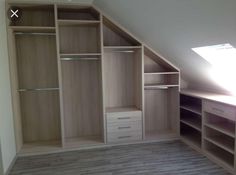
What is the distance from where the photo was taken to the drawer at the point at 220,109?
2.64 metres

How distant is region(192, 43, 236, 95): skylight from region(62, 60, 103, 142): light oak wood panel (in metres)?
1.73

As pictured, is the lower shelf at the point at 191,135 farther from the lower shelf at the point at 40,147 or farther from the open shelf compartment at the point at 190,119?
the lower shelf at the point at 40,147

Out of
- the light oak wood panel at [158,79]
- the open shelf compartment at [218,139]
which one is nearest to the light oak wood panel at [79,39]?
the light oak wood panel at [158,79]

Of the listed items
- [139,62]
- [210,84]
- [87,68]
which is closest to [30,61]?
[87,68]

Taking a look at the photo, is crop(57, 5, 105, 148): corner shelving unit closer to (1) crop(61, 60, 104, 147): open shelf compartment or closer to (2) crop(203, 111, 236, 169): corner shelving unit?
(1) crop(61, 60, 104, 147): open shelf compartment

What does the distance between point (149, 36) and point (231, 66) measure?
3.86 ft

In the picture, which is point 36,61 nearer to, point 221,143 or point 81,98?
point 81,98

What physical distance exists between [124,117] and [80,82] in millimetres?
946

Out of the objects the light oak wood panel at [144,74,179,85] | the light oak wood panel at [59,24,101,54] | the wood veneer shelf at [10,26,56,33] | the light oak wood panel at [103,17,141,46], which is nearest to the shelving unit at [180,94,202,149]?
the light oak wood panel at [144,74,179,85]

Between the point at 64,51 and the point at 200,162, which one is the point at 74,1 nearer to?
the point at 64,51

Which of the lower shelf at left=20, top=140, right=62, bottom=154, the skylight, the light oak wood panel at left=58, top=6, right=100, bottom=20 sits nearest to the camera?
the skylight

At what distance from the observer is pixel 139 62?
12.1ft

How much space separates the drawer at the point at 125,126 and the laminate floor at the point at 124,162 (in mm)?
283

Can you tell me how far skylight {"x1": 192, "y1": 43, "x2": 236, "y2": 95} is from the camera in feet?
8.62
